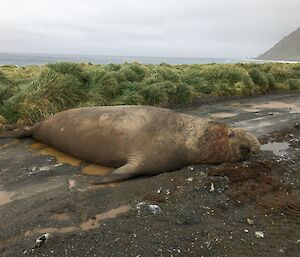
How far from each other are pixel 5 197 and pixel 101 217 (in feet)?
4.69

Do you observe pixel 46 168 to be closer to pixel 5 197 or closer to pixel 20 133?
pixel 5 197

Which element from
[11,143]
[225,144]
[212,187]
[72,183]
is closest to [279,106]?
[225,144]

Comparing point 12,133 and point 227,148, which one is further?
point 12,133

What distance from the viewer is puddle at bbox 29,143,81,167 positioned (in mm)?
6206

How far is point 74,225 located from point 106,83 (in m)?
7.31

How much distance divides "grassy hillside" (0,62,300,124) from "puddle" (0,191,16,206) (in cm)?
377

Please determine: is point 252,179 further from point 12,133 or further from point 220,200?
point 12,133

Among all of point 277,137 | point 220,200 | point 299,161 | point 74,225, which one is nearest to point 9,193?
point 74,225

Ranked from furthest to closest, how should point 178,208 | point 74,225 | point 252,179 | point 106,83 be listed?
point 106,83 < point 252,179 < point 178,208 < point 74,225

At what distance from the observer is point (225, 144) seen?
600cm

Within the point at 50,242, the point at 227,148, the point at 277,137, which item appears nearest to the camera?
the point at 50,242

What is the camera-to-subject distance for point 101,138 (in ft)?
20.1

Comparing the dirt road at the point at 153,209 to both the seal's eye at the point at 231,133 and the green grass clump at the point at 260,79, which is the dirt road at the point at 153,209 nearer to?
the seal's eye at the point at 231,133

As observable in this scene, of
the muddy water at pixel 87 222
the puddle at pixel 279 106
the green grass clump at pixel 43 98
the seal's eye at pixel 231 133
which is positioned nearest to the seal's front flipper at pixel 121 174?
the muddy water at pixel 87 222
